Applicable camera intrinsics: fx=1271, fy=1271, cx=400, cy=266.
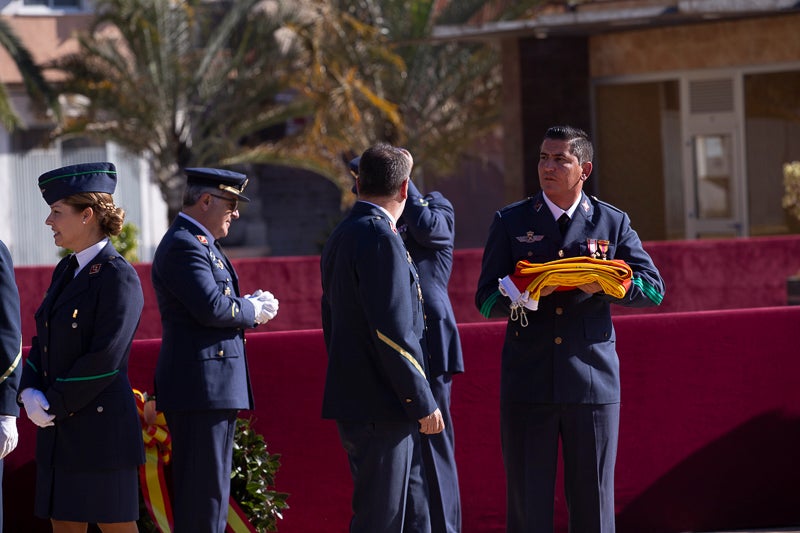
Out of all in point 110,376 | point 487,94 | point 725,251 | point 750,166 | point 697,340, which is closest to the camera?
point 110,376

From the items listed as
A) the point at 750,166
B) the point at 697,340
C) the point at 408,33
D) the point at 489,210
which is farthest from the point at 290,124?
the point at 697,340

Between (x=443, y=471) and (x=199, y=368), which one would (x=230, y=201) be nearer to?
(x=199, y=368)

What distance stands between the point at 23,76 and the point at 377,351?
15656mm

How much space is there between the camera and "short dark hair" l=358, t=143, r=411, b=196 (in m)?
4.73

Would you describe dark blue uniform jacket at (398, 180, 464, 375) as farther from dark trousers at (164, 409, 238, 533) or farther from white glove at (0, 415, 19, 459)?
white glove at (0, 415, 19, 459)

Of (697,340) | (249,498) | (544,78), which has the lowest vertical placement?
(249,498)

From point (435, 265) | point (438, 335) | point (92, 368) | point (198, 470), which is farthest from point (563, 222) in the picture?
point (92, 368)

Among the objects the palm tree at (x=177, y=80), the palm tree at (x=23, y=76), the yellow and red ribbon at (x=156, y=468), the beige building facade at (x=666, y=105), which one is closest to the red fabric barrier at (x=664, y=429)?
the yellow and red ribbon at (x=156, y=468)

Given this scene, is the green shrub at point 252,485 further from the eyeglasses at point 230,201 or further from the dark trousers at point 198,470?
the eyeglasses at point 230,201

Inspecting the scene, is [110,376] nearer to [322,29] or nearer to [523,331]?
[523,331]

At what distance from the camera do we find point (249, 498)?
5.63 metres

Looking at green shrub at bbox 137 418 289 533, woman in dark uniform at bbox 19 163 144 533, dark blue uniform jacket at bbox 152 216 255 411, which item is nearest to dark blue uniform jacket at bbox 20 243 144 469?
woman in dark uniform at bbox 19 163 144 533

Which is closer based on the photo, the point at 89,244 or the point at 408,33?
the point at 89,244

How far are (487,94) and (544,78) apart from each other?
360 centimetres
